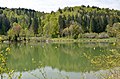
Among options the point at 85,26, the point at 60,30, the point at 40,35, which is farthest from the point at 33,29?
the point at 85,26

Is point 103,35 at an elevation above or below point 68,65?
below

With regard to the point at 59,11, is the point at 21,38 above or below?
below

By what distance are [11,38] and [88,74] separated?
49958 mm

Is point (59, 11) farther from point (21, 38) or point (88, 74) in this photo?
point (88, 74)

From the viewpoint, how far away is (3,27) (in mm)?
81125

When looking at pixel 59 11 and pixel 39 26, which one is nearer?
pixel 39 26

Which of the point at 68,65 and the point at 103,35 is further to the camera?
the point at 103,35

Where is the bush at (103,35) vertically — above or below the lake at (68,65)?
below

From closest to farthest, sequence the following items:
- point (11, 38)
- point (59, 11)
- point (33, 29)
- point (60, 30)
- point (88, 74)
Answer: point (88, 74), point (11, 38), point (60, 30), point (33, 29), point (59, 11)

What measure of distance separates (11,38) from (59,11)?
33437mm

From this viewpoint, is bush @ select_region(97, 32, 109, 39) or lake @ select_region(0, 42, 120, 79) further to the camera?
bush @ select_region(97, 32, 109, 39)

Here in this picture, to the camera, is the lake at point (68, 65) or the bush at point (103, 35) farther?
the bush at point (103, 35)

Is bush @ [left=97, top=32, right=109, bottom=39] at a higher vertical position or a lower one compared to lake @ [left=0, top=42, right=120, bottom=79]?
lower

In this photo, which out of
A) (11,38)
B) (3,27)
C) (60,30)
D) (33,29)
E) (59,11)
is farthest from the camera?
(59,11)
